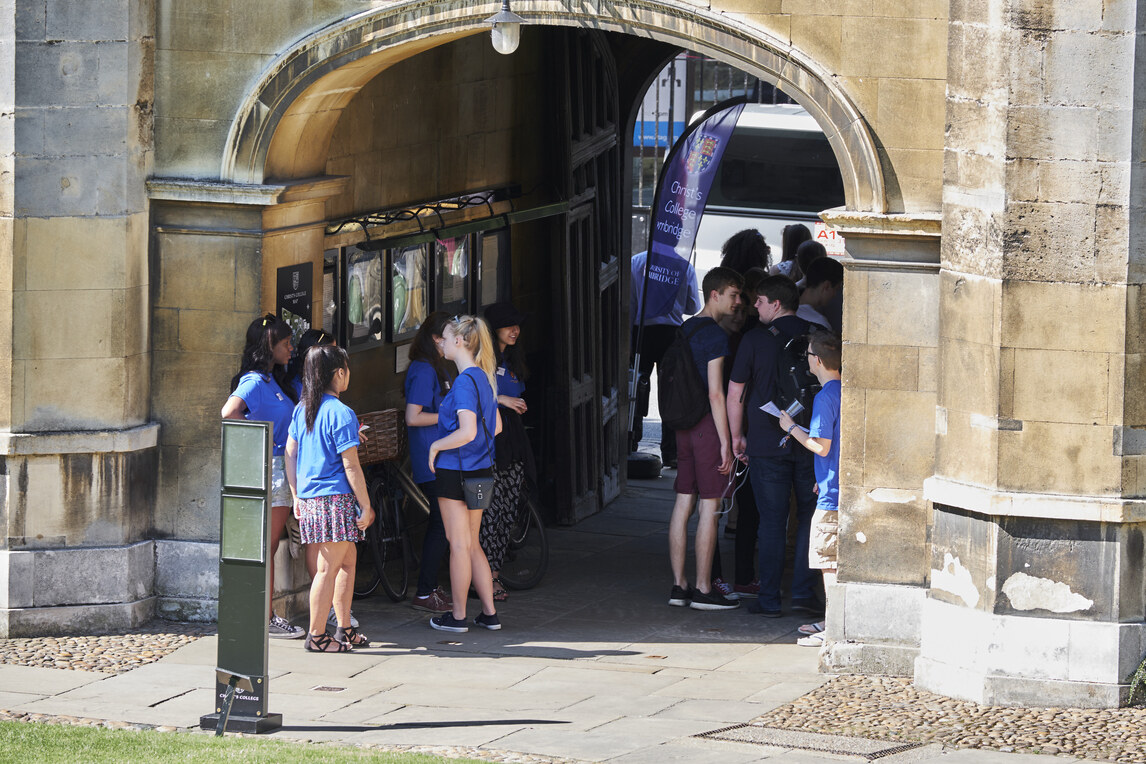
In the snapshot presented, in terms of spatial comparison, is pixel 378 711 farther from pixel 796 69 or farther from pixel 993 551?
pixel 796 69

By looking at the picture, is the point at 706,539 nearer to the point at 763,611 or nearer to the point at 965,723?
the point at 763,611

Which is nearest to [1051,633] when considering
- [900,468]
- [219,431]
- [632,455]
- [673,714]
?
[900,468]

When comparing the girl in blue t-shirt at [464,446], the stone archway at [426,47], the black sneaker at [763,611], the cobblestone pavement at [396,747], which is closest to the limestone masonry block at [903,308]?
the stone archway at [426,47]

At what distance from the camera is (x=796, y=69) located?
9.16 m

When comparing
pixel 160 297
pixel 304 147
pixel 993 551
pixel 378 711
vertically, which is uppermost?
pixel 304 147

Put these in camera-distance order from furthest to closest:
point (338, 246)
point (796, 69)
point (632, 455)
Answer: point (632, 455) → point (338, 246) → point (796, 69)

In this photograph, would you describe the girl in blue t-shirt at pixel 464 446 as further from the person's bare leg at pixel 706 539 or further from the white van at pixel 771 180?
the white van at pixel 771 180

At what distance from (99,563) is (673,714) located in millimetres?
3424

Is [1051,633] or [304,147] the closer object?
[1051,633]

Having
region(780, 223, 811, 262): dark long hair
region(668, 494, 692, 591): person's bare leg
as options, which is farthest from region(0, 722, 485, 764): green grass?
region(780, 223, 811, 262): dark long hair

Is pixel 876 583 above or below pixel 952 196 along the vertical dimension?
below

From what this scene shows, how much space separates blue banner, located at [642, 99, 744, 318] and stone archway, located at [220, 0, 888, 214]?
15.6 ft

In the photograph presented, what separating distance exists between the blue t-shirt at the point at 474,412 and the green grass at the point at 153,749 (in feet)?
8.14

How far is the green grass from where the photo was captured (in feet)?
24.6
